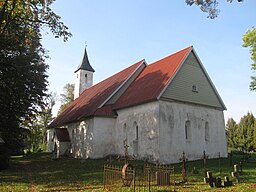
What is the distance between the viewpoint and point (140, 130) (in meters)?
22.0

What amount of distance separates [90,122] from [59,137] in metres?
7.48

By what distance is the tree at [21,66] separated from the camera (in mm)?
16422

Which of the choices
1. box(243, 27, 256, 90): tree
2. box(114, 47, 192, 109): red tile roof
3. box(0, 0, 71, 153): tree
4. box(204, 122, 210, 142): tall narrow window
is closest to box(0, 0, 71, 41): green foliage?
box(0, 0, 71, 153): tree

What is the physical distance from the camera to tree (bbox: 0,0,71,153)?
1642 centimetres

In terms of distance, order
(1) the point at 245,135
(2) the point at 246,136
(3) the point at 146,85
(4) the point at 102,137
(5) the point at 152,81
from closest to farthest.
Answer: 1. (5) the point at 152,81
2. (3) the point at 146,85
3. (4) the point at 102,137
4. (2) the point at 246,136
5. (1) the point at 245,135

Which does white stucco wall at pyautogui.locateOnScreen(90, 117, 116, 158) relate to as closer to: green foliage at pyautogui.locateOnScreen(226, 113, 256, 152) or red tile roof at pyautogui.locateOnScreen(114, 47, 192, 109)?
red tile roof at pyautogui.locateOnScreen(114, 47, 192, 109)

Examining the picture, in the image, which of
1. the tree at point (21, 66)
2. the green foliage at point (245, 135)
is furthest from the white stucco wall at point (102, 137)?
the green foliage at point (245, 135)

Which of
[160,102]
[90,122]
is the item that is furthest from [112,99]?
[160,102]

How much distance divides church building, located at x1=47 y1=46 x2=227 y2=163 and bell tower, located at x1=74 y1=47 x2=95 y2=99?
54.7 feet

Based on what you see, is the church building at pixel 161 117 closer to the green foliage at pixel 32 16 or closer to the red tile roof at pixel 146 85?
the red tile roof at pixel 146 85

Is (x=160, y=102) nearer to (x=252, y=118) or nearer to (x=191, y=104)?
(x=191, y=104)

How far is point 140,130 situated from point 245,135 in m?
34.8

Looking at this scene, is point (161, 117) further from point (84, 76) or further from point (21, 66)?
point (84, 76)

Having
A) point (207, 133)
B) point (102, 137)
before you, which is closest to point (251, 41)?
point (207, 133)
